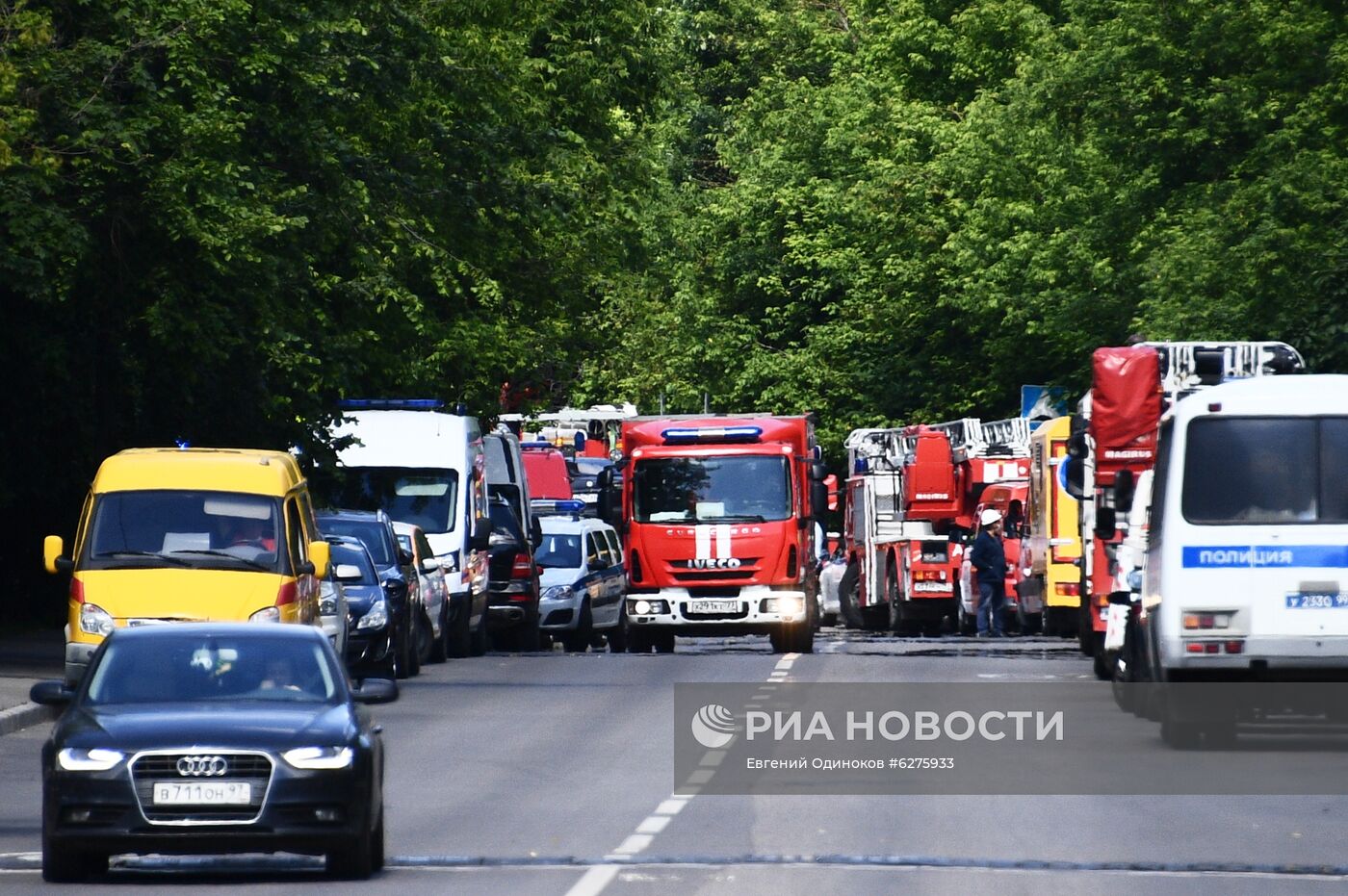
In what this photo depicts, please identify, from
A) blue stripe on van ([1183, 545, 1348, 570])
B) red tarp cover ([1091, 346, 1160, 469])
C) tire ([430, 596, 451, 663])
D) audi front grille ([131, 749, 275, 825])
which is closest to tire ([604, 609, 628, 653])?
tire ([430, 596, 451, 663])

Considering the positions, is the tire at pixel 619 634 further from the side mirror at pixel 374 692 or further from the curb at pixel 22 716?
the side mirror at pixel 374 692

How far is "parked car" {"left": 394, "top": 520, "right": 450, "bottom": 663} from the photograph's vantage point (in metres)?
30.6

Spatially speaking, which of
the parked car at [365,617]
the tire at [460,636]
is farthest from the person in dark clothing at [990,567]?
the parked car at [365,617]

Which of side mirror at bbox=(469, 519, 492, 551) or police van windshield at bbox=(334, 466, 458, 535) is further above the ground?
police van windshield at bbox=(334, 466, 458, 535)

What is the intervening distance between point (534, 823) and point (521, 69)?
2999 centimetres

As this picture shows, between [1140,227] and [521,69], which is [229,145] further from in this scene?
[1140,227]

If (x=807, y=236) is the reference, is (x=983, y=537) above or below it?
below

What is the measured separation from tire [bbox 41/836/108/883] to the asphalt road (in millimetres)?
85

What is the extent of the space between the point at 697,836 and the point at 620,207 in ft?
115

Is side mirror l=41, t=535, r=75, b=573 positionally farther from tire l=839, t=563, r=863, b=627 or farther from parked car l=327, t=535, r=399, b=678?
tire l=839, t=563, r=863, b=627

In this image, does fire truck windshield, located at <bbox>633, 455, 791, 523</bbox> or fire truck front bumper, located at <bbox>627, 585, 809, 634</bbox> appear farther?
fire truck windshield, located at <bbox>633, 455, 791, 523</bbox>

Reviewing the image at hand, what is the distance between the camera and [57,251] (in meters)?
25.8

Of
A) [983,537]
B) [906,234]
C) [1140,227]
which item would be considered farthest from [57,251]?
[906,234]

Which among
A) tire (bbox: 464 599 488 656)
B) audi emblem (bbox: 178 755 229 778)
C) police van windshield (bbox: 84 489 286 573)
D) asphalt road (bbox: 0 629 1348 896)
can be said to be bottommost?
tire (bbox: 464 599 488 656)
